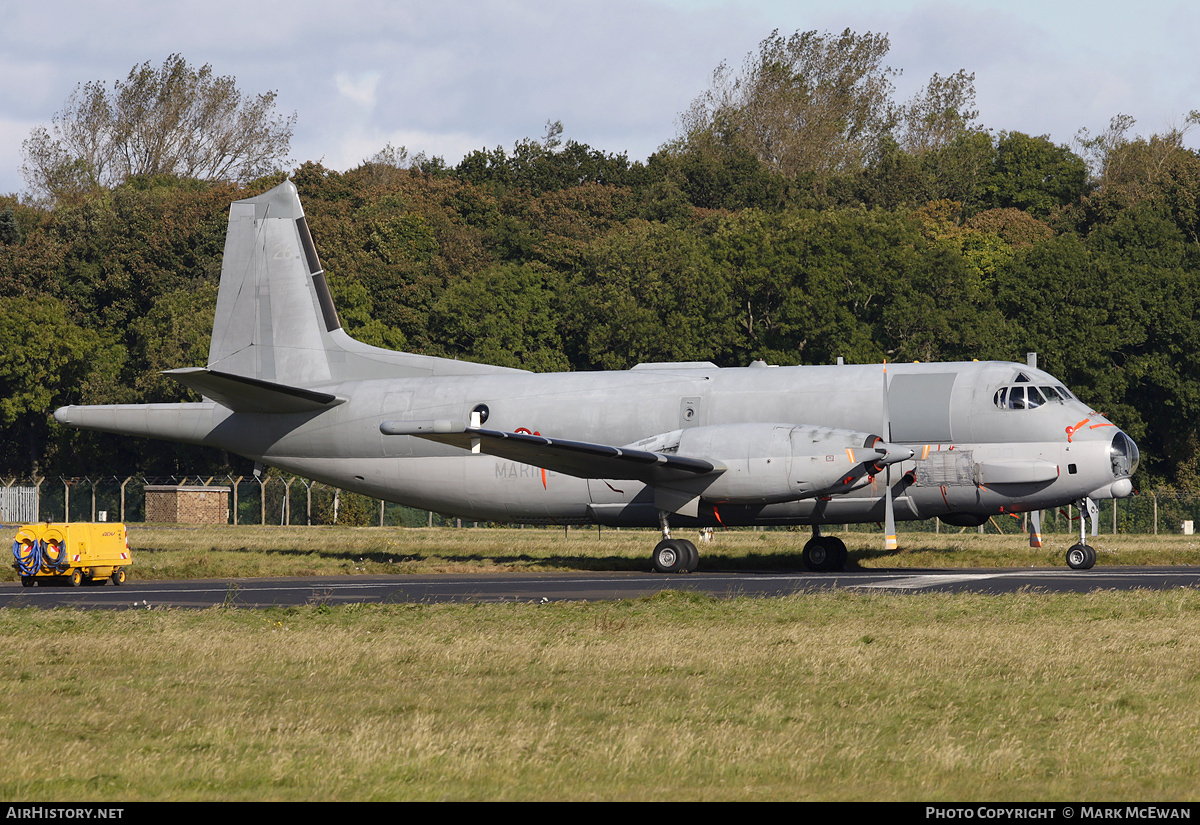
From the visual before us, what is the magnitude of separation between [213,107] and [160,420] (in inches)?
3341

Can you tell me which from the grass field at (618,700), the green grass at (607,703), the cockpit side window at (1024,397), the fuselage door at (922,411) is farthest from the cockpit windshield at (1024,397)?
the green grass at (607,703)

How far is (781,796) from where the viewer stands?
8.94 m

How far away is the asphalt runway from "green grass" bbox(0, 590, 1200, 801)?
2399mm

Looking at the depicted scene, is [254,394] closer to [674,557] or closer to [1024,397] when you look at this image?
[674,557]

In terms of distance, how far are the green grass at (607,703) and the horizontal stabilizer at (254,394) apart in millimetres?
10080

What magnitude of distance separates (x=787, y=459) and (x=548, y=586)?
5481mm

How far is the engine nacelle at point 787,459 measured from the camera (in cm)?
2591

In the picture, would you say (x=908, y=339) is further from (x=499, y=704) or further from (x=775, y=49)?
(x=499, y=704)

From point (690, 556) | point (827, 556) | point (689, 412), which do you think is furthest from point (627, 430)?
point (827, 556)

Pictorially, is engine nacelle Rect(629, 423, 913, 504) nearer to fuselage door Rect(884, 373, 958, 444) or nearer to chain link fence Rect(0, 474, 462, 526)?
fuselage door Rect(884, 373, 958, 444)

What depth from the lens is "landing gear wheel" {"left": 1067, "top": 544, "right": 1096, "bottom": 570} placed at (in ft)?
92.7

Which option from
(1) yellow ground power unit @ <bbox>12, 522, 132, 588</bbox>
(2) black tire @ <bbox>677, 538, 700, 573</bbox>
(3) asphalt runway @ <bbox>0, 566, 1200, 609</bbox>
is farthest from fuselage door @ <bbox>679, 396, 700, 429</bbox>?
(1) yellow ground power unit @ <bbox>12, 522, 132, 588</bbox>

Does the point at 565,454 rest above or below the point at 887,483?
above

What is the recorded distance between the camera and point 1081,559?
28.3 meters
